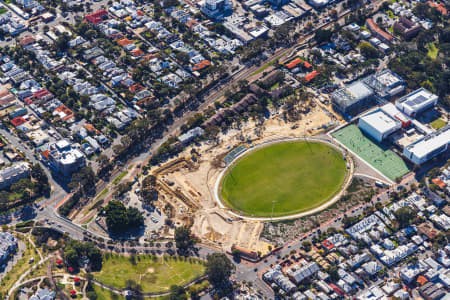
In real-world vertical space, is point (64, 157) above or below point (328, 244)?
above

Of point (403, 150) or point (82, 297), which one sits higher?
point (403, 150)

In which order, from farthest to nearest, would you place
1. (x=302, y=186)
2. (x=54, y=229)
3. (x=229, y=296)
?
(x=302, y=186)
(x=54, y=229)
(x=229, y=296)

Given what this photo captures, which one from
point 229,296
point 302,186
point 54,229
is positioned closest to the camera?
point 229,296

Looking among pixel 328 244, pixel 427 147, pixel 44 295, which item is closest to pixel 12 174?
pixel 44 295

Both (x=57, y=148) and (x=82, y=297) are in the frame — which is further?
(x=57, y=148)

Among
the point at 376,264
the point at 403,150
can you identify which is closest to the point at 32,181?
the point at 376,264

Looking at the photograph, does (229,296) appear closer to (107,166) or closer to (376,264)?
(376,264)

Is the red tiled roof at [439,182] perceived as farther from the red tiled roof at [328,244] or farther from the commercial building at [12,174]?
the commercial building at [12,174]

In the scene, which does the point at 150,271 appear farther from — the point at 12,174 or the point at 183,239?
the point at 12,174
